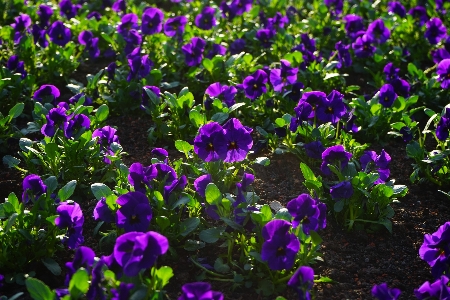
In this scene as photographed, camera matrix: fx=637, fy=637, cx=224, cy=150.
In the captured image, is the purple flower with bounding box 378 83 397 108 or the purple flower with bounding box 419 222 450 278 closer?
the purple flower with bounding box 419 222 450 278

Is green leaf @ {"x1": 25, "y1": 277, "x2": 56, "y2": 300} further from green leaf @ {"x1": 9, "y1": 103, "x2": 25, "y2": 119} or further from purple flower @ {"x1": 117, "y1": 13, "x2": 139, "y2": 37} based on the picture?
purple flower @ {"x1": 117, "y1": 13, "x2": 139, "y2": 37}

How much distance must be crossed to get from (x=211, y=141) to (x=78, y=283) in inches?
43.8

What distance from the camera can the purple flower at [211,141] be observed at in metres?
3.17

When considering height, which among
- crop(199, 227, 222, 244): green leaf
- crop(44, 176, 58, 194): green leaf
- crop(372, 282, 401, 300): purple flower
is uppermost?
crop(372, 282, 401, 300): purple flower

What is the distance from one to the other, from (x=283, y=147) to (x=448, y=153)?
38.7 inches

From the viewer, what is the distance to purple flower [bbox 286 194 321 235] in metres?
2.78

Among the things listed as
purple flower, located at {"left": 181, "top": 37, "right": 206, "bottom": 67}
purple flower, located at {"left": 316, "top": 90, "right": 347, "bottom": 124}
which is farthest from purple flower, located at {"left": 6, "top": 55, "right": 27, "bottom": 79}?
purple flower, located at {"left": 316, "top": 90, "right": 347, "bottom": 124}

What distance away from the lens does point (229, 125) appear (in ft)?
10.5

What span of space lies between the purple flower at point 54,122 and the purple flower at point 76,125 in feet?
0.11

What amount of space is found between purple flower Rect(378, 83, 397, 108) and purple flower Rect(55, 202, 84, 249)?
89.1 inches

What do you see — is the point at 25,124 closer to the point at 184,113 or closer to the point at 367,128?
the point at 184,113

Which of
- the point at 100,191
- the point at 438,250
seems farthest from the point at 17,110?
the point at 438,250

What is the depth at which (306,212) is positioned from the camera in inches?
110

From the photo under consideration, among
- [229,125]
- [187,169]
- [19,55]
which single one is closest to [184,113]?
[187,169]
